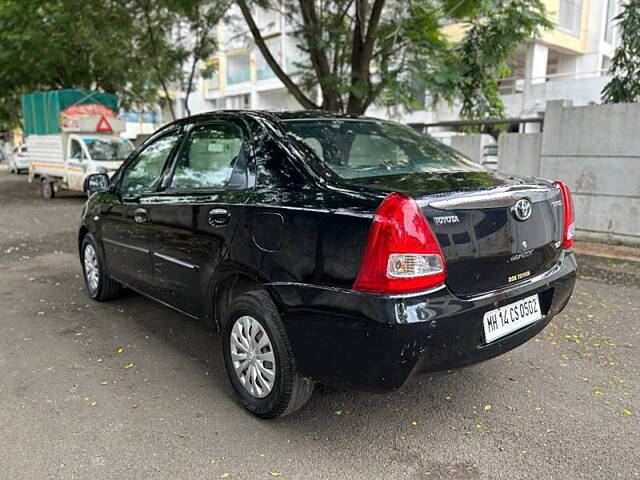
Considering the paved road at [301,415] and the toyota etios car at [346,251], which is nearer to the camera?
the toyota etios car at [346,251]

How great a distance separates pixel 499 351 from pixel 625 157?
18.4 ft

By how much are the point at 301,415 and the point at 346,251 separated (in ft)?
3.75

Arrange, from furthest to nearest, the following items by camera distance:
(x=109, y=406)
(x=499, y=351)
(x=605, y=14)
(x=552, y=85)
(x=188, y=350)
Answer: (x=605, y=14), (x=552, y=85), (x=188, y=350), (x=109, y=406), (x=499, y=351)

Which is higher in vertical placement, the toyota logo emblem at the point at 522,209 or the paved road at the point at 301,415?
the toyota logo emblem at the point at 522,209

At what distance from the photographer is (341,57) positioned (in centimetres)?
902

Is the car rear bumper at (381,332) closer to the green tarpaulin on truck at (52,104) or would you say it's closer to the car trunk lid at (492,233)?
the car trunk lid at (492,233)

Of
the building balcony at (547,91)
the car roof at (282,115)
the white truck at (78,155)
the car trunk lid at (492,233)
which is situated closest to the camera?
the car trunk lid at (492,233)

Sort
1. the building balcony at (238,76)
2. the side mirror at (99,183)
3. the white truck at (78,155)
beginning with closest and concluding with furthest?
the side mirror at (99,183), the white truck at (78,155), the building balcony at (238,76)

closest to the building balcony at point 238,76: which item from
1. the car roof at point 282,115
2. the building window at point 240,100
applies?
the building window at point 240,100

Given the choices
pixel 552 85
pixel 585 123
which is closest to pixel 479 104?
pixel 585 123

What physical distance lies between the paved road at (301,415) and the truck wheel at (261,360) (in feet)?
0.46

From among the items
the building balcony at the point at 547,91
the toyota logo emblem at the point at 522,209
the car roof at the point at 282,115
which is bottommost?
the toyota logo emblem at the point at 522,209

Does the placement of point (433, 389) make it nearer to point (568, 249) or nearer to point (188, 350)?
point (568, 249)

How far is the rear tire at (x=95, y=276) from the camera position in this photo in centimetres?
509
